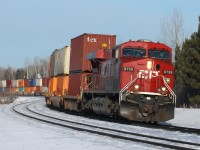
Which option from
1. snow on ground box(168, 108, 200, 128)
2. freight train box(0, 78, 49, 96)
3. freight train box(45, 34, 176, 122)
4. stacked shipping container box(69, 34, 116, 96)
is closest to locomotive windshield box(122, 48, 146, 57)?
freight train box(45, 34, 176, 122)

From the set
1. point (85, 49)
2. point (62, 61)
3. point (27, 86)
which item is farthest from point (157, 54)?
point (27, 86)

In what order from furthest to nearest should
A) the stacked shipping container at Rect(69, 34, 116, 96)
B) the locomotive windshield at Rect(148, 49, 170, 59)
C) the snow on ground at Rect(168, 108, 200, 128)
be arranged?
the stacked shipping container at Rect(69, 34, 116, 96) → the snow on ground at Rect(168, 108, 200, 128) → the locomotive windshield at Rect(148, 49, 170, 59)

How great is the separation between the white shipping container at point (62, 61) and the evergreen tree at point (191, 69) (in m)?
8.48

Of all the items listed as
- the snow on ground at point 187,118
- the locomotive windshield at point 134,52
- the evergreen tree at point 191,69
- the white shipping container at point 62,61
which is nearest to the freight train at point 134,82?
the locomotive windshield at point 134,52

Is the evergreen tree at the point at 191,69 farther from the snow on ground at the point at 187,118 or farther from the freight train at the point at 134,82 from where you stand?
the freight train at the point at 134,82

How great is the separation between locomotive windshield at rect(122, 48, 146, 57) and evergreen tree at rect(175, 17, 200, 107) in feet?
37.4

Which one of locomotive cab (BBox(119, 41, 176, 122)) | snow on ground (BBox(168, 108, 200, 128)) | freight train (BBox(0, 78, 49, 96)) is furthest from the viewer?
freight train (BBox(0, 78, 49, 96))

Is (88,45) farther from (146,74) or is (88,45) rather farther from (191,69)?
(191,69)

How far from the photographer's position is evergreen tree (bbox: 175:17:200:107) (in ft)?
96.5

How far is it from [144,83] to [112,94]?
1.88 meters

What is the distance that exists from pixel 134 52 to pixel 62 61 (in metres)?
12.3

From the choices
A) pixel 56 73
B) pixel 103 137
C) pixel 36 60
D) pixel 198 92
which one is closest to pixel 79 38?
pixel 56 73

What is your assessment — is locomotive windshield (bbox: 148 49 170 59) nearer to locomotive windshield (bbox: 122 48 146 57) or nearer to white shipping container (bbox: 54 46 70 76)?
locomotive windshield (bbox: 122 48 146 57)

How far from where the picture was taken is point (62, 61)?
3020 cm
